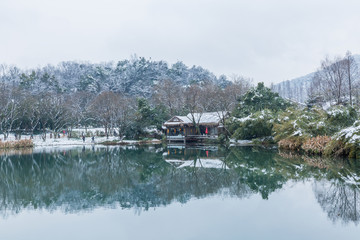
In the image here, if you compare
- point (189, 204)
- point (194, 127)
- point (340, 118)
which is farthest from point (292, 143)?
point (194, 127)

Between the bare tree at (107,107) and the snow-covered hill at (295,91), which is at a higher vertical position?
the snow-covered hill at (295,91)

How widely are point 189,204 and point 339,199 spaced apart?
3973 millimetres

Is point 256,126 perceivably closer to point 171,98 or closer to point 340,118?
point 340,118

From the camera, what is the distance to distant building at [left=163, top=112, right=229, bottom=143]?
115ft

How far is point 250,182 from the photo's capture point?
10.7m

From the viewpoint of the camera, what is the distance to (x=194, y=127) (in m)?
37.3

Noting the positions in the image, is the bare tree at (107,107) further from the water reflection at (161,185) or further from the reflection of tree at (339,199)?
the reflection of tree at (339,199)

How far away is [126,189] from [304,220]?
19.9 feet

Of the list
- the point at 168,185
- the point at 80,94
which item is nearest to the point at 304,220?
the point at 168,185

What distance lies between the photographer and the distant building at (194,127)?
3491cm

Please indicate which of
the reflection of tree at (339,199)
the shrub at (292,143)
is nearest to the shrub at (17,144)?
the shrub at (292,143)

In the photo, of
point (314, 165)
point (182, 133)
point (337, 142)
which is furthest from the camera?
point (182, 133)

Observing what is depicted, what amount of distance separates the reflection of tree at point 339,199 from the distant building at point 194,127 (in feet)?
79.6

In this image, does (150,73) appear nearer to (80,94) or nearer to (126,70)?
(126,70)
